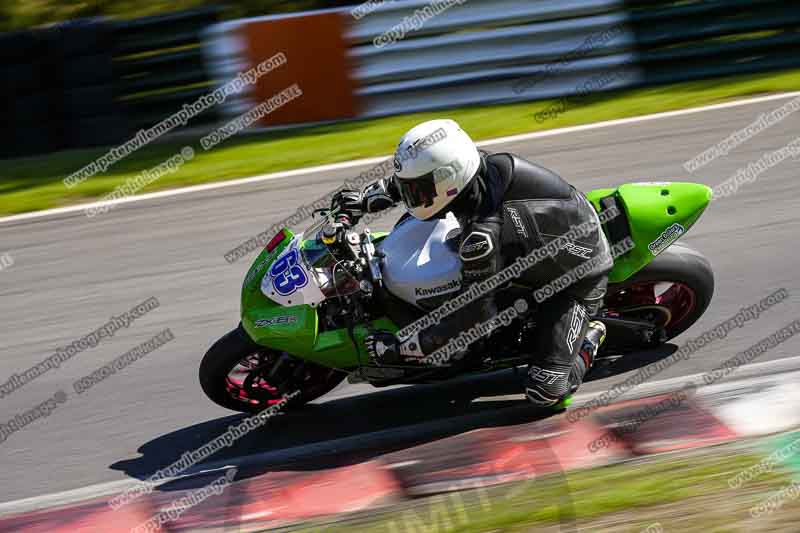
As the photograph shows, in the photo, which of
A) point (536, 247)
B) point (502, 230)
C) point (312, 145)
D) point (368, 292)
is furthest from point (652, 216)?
point (312, 145)

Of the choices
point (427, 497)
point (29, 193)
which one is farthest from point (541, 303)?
point (29, 193)

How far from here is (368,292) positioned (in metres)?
5.35

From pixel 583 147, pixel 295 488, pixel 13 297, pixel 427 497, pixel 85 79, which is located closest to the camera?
pixel 427 497

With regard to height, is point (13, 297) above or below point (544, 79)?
above

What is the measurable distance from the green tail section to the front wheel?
5.58 ft

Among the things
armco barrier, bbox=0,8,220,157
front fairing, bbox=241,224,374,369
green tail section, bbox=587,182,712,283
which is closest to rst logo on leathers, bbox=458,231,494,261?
front fairing, bbox=241,224,374,369

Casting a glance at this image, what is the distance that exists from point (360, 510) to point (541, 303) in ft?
5.04

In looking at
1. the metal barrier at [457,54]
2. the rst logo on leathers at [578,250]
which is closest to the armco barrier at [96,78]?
the metal barrier at [457,54]

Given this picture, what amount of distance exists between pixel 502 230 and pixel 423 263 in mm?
467

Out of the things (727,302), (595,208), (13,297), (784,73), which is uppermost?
(595,208)

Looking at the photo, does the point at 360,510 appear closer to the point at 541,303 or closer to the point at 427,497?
the point at 427,497

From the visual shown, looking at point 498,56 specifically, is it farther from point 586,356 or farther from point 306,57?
point 586,356

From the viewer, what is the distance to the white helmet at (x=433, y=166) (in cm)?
498

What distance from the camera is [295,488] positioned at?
501 cm
